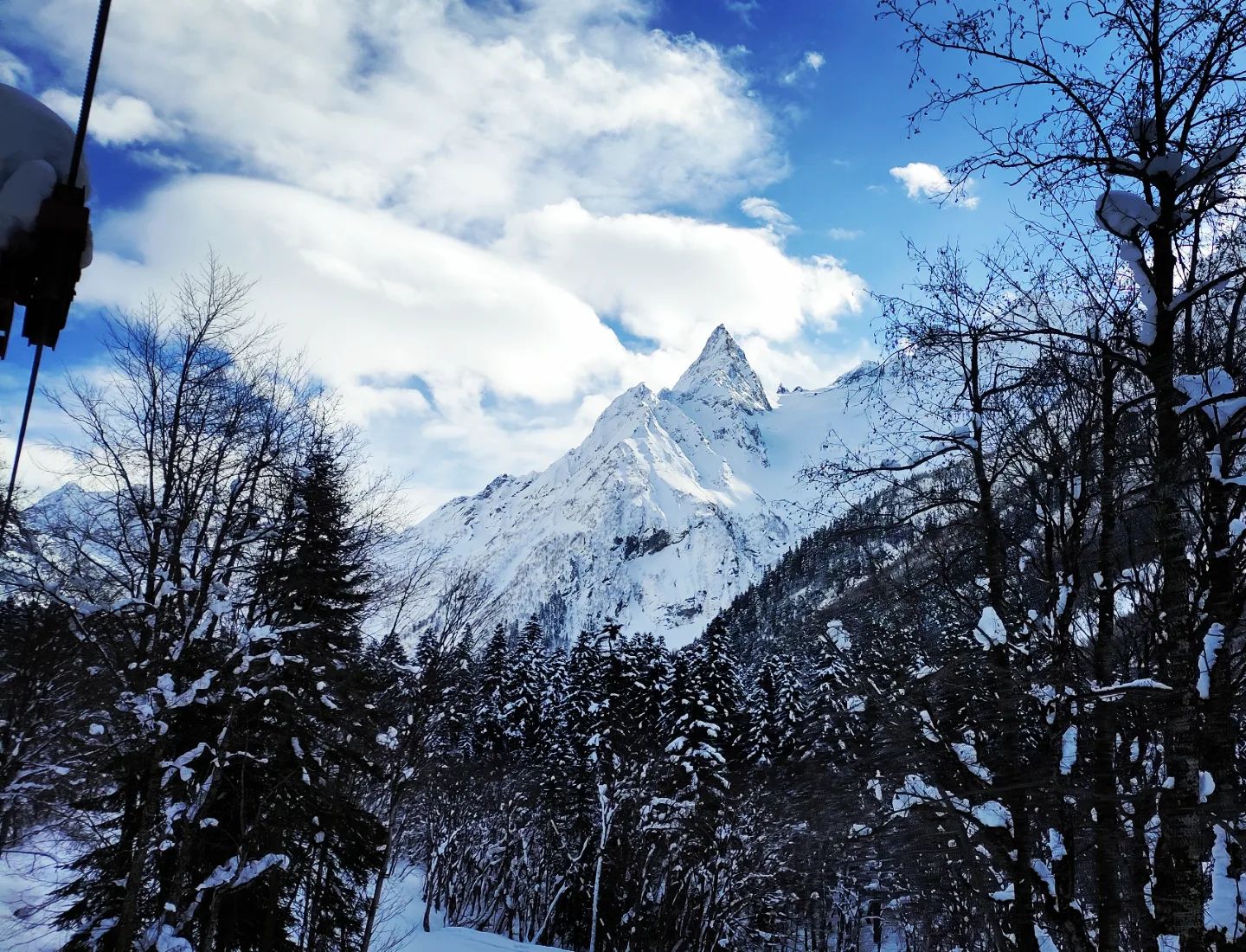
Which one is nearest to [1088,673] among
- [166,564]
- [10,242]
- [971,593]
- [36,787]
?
[971,593]

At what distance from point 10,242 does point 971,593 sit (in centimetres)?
760

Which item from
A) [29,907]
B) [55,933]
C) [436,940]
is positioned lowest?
[436,940]

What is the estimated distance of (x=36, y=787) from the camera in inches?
569

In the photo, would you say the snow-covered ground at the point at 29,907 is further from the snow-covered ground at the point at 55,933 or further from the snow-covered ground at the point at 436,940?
the snow-covered ground at the point at 436,940

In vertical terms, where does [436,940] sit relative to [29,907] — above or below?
below

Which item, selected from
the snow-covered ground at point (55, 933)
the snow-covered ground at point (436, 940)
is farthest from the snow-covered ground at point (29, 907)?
the snow-covered ground at point (436, 940)

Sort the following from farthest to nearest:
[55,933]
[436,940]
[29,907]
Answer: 1. [436,940]
2. [55,933]
3. [29,907]

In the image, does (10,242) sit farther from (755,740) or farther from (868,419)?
(755,740)

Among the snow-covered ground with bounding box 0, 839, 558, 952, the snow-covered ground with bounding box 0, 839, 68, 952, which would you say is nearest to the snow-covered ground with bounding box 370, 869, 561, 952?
the snow-covered ground with bounding box 0, 839, 558, 952

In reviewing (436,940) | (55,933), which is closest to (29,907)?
(55,933)

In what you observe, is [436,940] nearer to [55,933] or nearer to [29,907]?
[55,933]

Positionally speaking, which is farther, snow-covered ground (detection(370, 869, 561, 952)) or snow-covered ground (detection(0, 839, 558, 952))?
snow-covered ground (detection(370, 869, 561, 952))

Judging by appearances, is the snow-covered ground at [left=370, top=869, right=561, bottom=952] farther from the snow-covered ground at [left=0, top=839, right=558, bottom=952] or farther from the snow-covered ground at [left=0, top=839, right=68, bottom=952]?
the snow-covered ground at [left=0, top=839, right=68, bottom=952]

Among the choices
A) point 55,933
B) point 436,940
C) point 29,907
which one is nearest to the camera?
point 29,907
